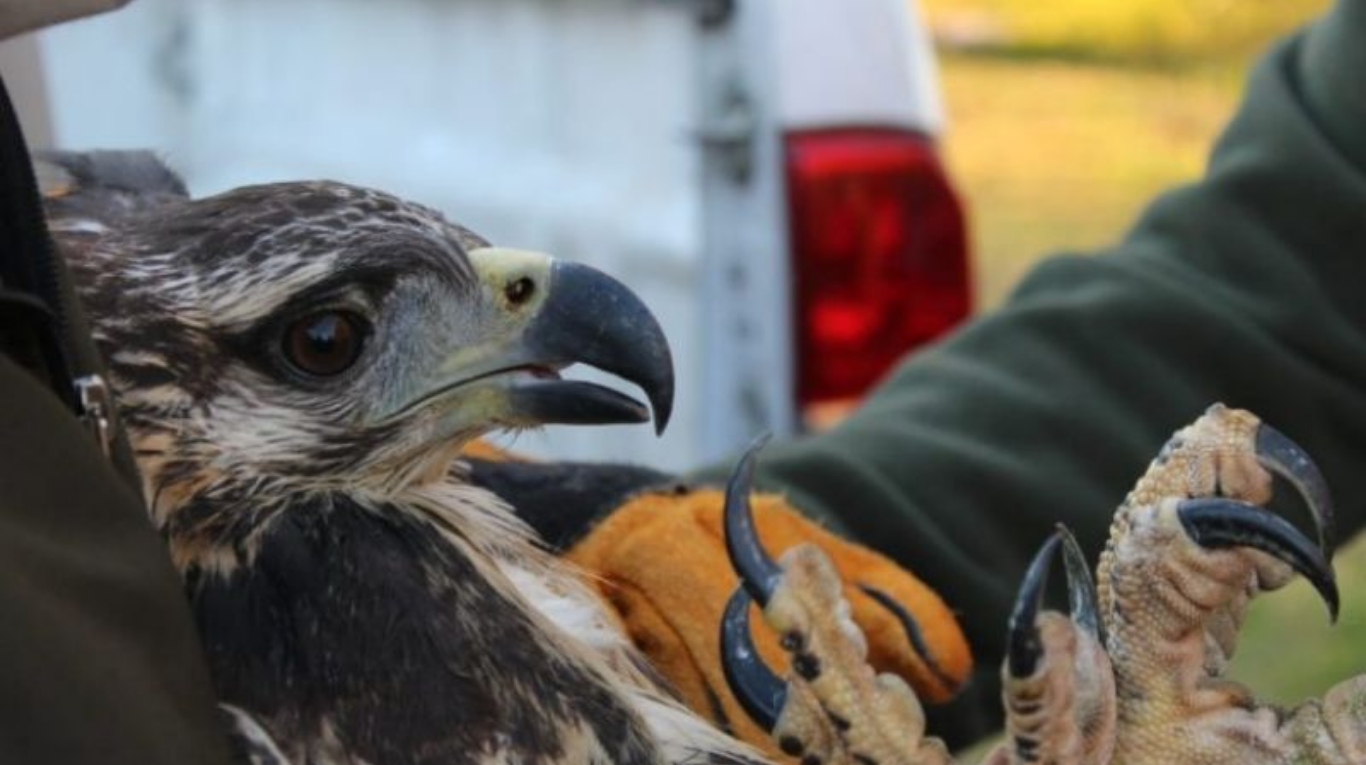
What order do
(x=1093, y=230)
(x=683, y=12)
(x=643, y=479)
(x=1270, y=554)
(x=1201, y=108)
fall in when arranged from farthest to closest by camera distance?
(x=1201, y=108), (x=1093, y=230), (x=683, y=12), (x=643, y=479), (x=1270, y=554)

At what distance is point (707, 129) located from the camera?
372 cm

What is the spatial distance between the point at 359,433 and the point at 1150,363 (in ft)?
4.15

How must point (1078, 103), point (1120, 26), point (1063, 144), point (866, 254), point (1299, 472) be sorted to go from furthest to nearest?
point (1120, 26) < point (1078, 103) < point (1063, 144) < point (866, 254) < point (1299, 472)

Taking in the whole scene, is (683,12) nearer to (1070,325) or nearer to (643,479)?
(1070,325)

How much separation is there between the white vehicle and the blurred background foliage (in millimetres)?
4729

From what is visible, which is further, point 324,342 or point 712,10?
point 712,10

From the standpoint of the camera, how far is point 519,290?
1820 mm

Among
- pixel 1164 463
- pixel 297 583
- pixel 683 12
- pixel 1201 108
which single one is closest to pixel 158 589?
pixel 297 583

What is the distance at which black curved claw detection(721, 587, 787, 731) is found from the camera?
5.84ft

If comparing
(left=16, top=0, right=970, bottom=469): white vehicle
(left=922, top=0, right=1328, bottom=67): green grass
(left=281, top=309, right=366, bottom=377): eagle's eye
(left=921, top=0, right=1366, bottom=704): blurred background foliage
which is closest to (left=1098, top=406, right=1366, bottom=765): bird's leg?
(left=281, top=309, right=366, bottom=377): eagle's eye

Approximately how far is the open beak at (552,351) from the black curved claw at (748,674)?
→ 156mm

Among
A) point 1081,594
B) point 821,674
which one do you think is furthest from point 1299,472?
point 821,674

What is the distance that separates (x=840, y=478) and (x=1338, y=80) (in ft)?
2.53

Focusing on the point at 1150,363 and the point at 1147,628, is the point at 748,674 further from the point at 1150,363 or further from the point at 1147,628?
the point at 1150,363
